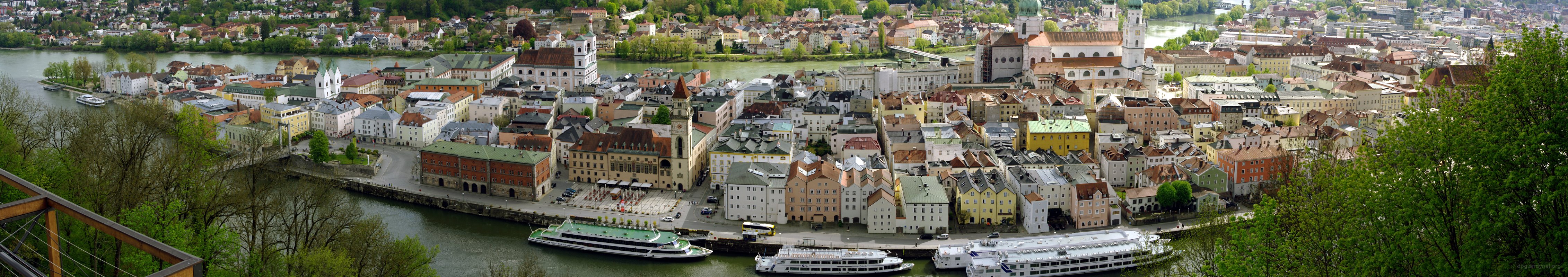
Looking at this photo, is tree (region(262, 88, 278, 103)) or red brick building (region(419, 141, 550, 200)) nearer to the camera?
red brick building (region(419, 141, 550, 200))

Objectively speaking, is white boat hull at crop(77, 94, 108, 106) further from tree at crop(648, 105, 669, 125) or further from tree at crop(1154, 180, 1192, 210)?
tree at crop(1154, 180, 1192, 210)

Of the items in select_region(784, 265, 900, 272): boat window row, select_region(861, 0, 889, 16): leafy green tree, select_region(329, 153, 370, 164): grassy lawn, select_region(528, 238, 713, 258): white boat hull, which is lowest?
select_region(784, 265, 900, 272): boat window row

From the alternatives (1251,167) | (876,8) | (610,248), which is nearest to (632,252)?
(610,248)

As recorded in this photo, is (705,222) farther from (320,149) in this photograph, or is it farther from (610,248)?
(320,149)

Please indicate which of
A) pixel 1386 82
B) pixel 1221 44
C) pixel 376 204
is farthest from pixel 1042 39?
pixel 376 204

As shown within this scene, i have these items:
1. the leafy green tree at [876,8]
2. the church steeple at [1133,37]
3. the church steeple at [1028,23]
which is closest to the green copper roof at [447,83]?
the church steeple at [1028,23]

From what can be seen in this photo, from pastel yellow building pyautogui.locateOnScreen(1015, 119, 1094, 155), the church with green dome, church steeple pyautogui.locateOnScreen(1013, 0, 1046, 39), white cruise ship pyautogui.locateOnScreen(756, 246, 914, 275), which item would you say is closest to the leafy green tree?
church steeple pyautogui.locateOnScreen(1013, 0, 1046, 39)

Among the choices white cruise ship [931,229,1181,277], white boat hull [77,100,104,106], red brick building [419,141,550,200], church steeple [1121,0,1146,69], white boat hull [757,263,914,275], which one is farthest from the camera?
church steeple [1121,0,1146,69]

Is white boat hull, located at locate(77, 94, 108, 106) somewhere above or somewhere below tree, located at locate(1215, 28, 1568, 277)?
below
